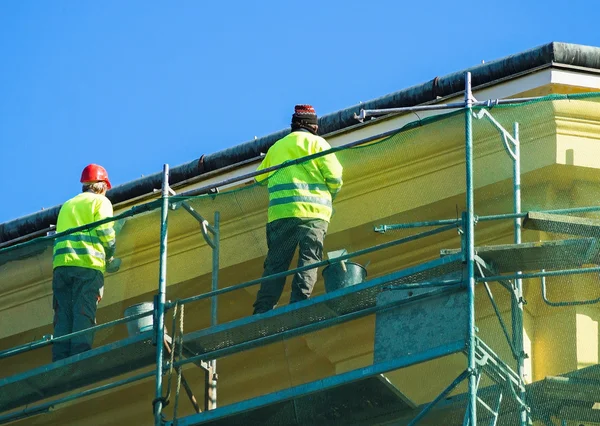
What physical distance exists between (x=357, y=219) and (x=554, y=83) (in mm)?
2316

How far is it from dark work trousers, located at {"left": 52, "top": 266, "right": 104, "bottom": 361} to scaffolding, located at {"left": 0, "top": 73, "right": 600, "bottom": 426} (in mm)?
524

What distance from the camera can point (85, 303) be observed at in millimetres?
16594

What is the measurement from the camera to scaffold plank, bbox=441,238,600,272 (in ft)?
45.9

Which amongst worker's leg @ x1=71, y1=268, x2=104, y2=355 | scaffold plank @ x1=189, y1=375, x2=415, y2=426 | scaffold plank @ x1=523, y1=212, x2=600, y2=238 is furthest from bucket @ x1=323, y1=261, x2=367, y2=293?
worker's leg @ x1=71, y1=268, x2=104, y2=355

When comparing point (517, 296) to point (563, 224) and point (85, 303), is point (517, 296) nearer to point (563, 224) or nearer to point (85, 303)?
point (563, 224)

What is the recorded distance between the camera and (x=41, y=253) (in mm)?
17000

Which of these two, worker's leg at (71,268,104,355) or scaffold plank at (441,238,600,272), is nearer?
scaffold plank at (441,238,600,272)

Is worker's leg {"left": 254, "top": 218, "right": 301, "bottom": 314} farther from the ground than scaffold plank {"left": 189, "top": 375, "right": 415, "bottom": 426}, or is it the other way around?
worker's leg {"left": 254, "top": 218, "right": 301, "bottom": 314}

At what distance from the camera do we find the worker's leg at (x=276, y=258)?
1560cm

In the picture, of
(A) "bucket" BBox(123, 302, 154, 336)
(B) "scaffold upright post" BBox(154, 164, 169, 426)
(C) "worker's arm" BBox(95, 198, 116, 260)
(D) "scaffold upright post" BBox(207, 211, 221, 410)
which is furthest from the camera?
(C) "worker's arm" BBox(95, 198, 116, 260)

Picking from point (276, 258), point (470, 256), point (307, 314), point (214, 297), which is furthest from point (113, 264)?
point (470, 256)

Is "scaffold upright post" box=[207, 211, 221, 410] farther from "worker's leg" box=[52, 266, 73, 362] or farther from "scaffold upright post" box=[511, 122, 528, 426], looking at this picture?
"scaffold upright post" box=[511, 122, 528, 426]

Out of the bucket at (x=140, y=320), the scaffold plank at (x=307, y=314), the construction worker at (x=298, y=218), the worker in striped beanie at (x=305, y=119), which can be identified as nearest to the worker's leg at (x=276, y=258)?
the construction worker at (x=298, y=218)

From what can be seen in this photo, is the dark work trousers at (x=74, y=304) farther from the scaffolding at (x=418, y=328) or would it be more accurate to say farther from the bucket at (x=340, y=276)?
the bucket at (x=340, y=276)
